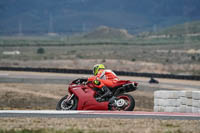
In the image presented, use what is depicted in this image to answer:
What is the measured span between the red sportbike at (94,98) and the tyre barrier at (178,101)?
1.78m

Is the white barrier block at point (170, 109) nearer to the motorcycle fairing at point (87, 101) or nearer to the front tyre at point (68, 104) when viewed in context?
the motorcycle fairing at point (87, 101)

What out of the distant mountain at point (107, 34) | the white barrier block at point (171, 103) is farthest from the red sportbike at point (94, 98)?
the distant mountain at point (107, 34)

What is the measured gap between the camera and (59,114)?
14.3 meters

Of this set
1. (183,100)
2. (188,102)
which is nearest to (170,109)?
(183,100)

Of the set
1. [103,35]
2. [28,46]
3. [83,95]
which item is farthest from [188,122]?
[103,35]

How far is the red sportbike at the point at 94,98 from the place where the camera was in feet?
51.7

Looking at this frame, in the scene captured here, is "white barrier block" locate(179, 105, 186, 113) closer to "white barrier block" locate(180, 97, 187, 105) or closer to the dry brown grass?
"white barrier block" locate(180, 97, 187, 105)

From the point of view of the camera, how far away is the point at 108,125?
1238 cm

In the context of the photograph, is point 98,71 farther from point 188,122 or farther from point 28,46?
point 28,46

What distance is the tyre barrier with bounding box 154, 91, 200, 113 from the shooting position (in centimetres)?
1605

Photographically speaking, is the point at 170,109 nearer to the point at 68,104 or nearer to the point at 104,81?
the point at 104,81

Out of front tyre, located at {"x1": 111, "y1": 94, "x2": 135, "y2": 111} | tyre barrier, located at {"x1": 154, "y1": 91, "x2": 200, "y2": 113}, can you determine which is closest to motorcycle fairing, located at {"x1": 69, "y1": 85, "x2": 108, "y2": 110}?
front tyre, located at {"x1": 111, "y1": 94, "x2": 135, "y2": 111}

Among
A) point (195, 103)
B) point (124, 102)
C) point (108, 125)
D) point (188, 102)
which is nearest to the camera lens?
point (108, 125)

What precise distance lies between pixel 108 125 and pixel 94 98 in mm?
3822
